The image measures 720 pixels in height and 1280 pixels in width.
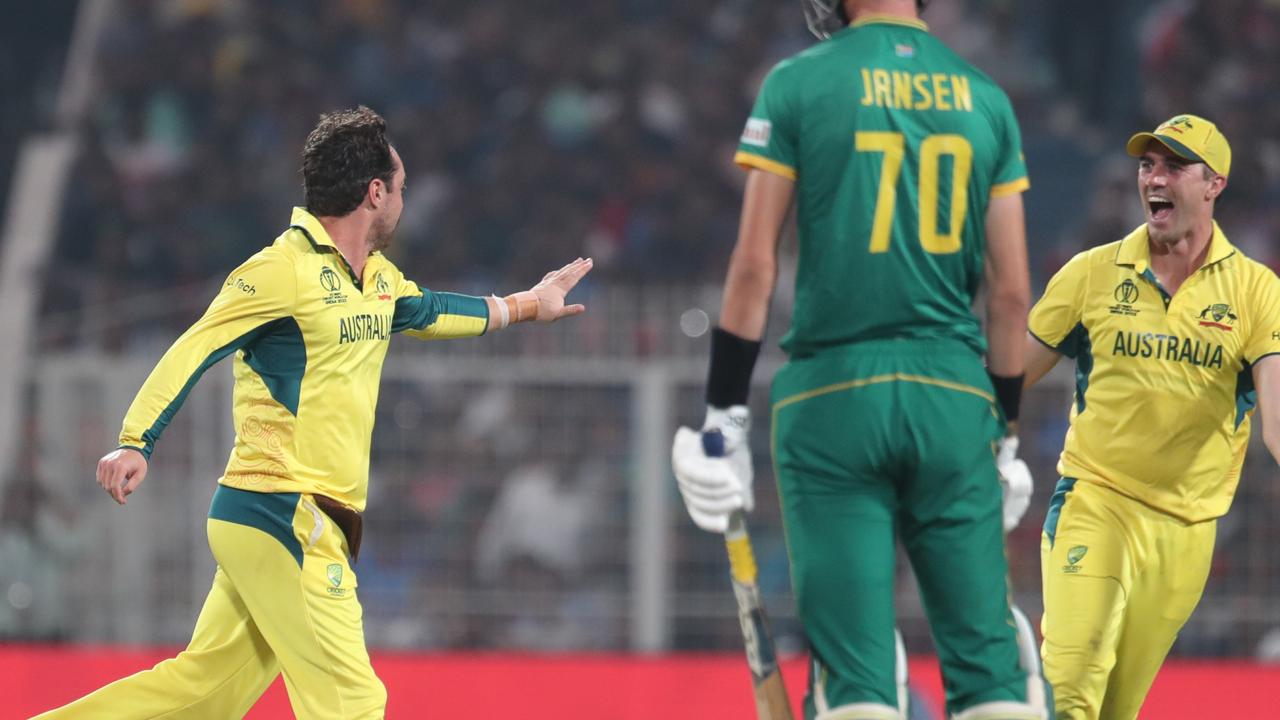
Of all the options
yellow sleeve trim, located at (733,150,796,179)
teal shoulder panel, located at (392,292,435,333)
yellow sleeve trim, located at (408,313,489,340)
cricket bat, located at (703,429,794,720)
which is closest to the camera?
yellow sleeve trim, located at (733,150,796,179)

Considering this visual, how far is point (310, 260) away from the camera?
491cm

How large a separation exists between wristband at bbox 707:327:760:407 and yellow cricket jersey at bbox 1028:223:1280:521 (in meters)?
1.78

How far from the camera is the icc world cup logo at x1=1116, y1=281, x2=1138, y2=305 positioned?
17.0ft

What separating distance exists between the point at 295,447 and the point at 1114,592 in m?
2.39

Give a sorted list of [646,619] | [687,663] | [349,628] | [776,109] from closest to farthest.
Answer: [776,109] < [349,628] < [687,663] < [646,619]

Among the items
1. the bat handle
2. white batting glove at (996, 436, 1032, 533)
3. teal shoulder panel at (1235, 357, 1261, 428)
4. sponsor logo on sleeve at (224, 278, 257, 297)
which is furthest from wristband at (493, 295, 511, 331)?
teal shoulder panel at (1235, 357, 1261, 428)

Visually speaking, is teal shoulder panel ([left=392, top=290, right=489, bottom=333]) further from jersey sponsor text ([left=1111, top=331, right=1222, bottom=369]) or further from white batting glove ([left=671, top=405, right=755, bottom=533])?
jersey sponsor text ([left=1111, top=331, right=1222, bottom=369])

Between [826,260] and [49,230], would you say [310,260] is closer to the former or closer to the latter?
A: [826,260]

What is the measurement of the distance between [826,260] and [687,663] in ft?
15.4

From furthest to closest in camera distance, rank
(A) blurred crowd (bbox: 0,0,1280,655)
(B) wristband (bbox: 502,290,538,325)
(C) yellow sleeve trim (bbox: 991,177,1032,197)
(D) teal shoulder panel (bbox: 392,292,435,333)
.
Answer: (A) blurred crowd (bbox: 0,0,1280,655), (B) wristband (bbox: 502,290,538,325), (D) teal shoulder panel (bbox: 392,292,435,333), (C) yellow sleeve trim (bbox: 991,177,1032,197)

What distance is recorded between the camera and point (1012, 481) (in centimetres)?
A: 412

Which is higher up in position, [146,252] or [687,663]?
[146,252]

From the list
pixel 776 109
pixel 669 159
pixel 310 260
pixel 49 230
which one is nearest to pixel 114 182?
pixel 49 230

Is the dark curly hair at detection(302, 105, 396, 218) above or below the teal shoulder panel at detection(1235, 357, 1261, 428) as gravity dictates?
above
